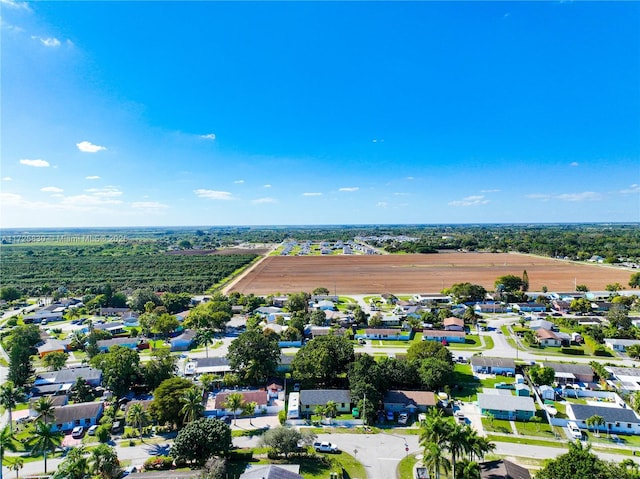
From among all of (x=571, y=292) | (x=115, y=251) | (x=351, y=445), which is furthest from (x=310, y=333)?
(x=115, y=251)

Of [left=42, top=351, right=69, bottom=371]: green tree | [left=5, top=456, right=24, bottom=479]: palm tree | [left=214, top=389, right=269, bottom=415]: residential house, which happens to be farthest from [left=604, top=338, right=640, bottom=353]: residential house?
[left=42, top=351, right=69, bottom=371]: green tree

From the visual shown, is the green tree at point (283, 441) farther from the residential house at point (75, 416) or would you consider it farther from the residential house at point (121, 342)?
the residential house at point (121, 342)

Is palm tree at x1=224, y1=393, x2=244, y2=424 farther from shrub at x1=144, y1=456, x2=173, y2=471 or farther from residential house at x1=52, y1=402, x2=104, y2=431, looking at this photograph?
residential house at x1=52, y1=402, x2=104, y2=431

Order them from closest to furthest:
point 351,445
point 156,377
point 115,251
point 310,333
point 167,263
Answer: point 351,445 → point 156,377 → point 310,333 → point 167,263 → point 115,251

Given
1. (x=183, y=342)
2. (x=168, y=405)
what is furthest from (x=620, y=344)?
(x=183, y=342)

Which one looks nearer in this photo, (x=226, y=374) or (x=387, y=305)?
(x=226, y=374)

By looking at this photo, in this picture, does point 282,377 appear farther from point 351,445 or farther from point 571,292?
point 571,292

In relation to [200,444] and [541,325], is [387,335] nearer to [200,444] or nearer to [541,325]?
[541,325]
